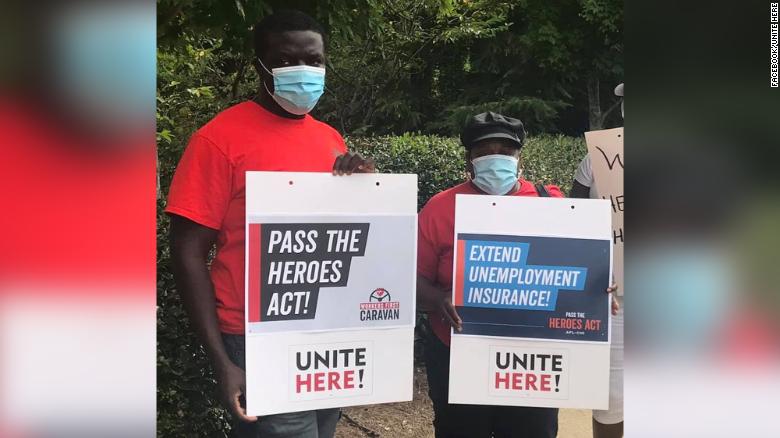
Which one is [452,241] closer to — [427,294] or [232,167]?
[427,294]

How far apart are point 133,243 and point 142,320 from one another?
0.17m

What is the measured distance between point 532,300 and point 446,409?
2.00 feet

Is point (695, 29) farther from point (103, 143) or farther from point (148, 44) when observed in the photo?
point (103, 143)

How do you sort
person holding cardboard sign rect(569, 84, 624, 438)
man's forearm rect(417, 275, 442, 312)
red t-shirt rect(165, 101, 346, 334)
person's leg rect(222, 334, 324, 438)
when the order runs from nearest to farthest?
red t-shirt rect(165, 101, 346, 334) < person's leg rect(222, 334, 324, 438) < man's forearm rect(417, 275, 442, 312) < person holding cardboard sign rect(569, 84, 624, 438)

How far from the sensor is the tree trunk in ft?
19.9

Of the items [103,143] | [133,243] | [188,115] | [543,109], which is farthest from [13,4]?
[543,109]

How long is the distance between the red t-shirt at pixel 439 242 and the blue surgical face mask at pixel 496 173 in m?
0.05

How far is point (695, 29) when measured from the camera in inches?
67.9

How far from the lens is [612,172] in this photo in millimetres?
3352

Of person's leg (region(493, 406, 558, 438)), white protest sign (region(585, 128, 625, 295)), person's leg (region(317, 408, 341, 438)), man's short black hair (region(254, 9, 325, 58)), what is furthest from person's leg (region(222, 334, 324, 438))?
white protest sign (region(585, 128, 625, 295))

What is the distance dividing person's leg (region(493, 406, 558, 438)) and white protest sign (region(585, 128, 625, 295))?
0.67 meters

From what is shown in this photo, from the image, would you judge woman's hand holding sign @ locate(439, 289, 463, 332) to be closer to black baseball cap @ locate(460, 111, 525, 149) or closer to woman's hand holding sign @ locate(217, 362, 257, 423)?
black baseball cap @ locate(460, 111, 525, 149)

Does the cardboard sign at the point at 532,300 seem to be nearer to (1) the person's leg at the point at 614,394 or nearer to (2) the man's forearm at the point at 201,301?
(1) the person's leg at the point at 614,394

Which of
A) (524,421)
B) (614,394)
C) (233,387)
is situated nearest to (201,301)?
(233,387)
